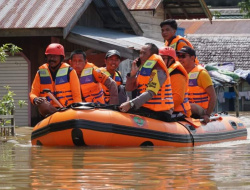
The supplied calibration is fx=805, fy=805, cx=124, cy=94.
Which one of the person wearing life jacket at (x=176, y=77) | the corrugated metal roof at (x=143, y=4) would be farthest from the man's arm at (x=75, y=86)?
the corrugated metal roof at (x=143, y=4)

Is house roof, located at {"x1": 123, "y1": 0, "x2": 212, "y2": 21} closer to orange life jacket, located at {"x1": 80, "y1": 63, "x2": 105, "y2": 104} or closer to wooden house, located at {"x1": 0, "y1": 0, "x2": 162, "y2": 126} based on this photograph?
wooden house, located at {"x1": 0, "y1": 0, "x2": 162, "y2": 126}

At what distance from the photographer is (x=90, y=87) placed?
12.8 metres

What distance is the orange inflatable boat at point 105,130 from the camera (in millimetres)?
11438

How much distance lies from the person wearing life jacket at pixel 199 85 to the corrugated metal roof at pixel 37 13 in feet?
17.5

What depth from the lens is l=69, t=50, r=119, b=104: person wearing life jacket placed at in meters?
12.7

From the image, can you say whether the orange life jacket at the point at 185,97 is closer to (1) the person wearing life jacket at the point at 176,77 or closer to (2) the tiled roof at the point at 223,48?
(1) the person wearing life jacket at the point at 176,77

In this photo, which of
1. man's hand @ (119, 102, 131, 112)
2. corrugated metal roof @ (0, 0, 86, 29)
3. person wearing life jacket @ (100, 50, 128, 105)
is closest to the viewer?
man's hand @ (119, 102, 131, 112)

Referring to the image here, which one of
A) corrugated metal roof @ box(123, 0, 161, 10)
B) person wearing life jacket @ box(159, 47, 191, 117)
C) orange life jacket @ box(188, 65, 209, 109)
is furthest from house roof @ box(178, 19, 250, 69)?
person wearing life jacket @ box(159, 47, 191, 117)

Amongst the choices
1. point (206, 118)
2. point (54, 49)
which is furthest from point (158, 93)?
point (54, 49)

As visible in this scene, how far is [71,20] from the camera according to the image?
18.5 meters

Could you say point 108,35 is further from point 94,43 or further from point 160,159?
point 160,159

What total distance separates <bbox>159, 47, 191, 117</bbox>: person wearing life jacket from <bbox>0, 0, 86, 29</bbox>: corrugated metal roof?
593 cm

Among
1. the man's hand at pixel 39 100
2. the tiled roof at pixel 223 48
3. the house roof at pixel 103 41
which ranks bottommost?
the man's hand at pixel 39 100

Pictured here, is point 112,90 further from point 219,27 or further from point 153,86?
point 219,27
